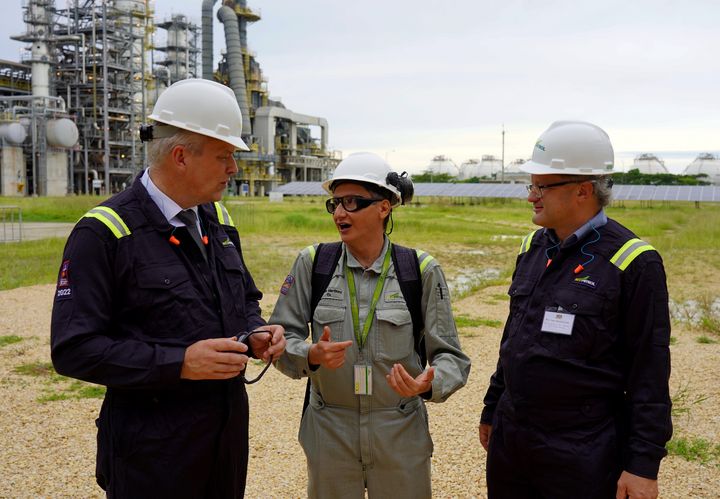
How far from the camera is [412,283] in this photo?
274 centimetres

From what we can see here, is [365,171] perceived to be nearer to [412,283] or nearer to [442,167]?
[412,283]

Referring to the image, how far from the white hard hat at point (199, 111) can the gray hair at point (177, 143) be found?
30mm

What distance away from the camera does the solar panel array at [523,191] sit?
4022cm

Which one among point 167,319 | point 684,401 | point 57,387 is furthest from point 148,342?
point 684,401

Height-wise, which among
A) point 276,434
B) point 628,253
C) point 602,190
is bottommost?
point 276,434

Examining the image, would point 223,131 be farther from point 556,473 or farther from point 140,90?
point 140,90

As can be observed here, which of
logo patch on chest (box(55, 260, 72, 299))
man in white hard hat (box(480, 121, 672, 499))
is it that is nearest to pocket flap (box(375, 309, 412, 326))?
man in white hard hat (box(480, 121, 672, 499))

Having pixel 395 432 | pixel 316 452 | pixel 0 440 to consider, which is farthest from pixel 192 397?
pixel 0 440

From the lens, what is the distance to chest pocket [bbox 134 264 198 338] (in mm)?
2184

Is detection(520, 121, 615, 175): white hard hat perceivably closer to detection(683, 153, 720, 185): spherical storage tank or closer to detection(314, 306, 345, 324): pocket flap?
detection(314, 306, 345, 324): pocket flap

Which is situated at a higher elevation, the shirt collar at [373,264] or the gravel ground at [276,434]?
the shirt collar at [373,264]

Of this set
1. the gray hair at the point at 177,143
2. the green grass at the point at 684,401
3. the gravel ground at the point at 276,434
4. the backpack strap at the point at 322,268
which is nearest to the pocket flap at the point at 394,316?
the backpack strap at the point at 322,268

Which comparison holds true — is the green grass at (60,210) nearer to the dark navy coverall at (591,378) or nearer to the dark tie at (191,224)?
the dark tie at (191,224)

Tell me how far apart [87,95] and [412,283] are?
5539cm
